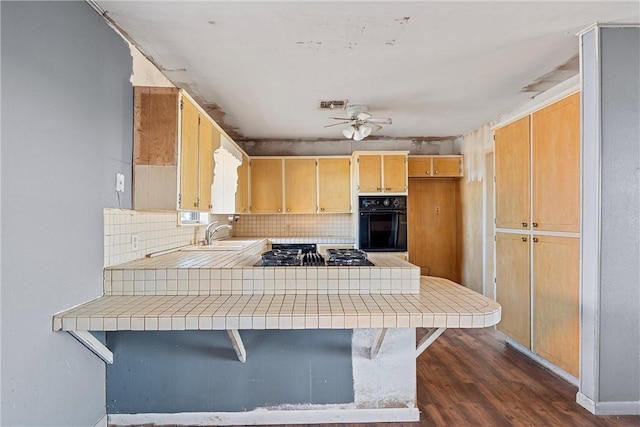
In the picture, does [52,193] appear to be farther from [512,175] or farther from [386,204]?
[386,204]

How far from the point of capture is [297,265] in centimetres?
202

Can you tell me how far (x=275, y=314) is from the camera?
1.52m

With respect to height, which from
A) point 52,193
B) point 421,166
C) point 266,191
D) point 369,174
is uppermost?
point 421,166

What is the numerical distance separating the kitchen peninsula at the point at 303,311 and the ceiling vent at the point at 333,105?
6.30ft

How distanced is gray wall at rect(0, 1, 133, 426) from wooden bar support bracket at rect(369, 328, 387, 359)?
1.53 m

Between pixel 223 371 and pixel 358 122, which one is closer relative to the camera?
pixel 223 371

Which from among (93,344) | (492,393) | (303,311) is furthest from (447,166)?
(93,344)

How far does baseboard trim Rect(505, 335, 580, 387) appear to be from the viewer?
2508mm

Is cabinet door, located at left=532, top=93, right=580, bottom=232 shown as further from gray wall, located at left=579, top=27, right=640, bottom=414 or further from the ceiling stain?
the ceiling stain

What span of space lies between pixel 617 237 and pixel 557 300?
67 centimetres

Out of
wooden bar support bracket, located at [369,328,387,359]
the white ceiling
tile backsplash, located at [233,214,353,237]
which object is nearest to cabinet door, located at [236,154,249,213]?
tile backsplash, located at [233,214,353,237]

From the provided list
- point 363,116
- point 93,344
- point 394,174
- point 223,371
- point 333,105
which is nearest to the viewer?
point 93,344

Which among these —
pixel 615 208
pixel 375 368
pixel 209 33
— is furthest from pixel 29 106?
pixel 615 208

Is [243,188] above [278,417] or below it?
above
